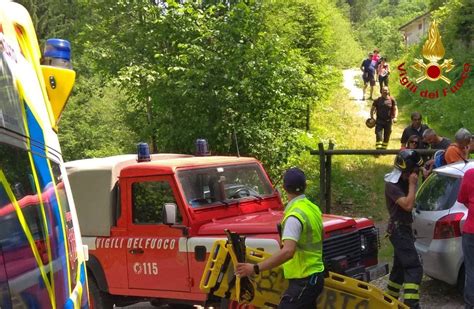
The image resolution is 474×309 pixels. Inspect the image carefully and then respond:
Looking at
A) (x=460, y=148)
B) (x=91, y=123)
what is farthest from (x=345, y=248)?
(x=91, y=123)

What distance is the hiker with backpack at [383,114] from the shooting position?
13922 millimetres

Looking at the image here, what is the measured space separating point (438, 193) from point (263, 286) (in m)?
2.89

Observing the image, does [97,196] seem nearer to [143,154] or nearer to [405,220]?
[143,154]

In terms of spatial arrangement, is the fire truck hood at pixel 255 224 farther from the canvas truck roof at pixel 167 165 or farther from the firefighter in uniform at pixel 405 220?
the canvas truck roof at pixel 167 165

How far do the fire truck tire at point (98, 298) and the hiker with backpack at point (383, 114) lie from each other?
8.77m

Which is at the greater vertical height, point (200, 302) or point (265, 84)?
point (265, 84)

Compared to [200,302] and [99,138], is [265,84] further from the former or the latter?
[99,138]

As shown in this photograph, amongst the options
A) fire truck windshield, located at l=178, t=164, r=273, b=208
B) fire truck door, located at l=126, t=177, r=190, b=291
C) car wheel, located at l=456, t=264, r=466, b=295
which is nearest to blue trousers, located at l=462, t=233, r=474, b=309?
car wheel, located at l=456, t=264, r=466, b=295

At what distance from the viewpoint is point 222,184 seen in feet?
21.4

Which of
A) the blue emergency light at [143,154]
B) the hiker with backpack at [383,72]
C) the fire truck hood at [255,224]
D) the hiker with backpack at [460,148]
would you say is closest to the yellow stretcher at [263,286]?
the fire truck hood at [255,224]

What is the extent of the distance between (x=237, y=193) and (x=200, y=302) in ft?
4.44

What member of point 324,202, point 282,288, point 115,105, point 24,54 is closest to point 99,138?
point 115,105

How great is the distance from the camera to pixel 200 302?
589 centimetres

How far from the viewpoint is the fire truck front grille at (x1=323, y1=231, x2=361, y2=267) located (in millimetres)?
5648
